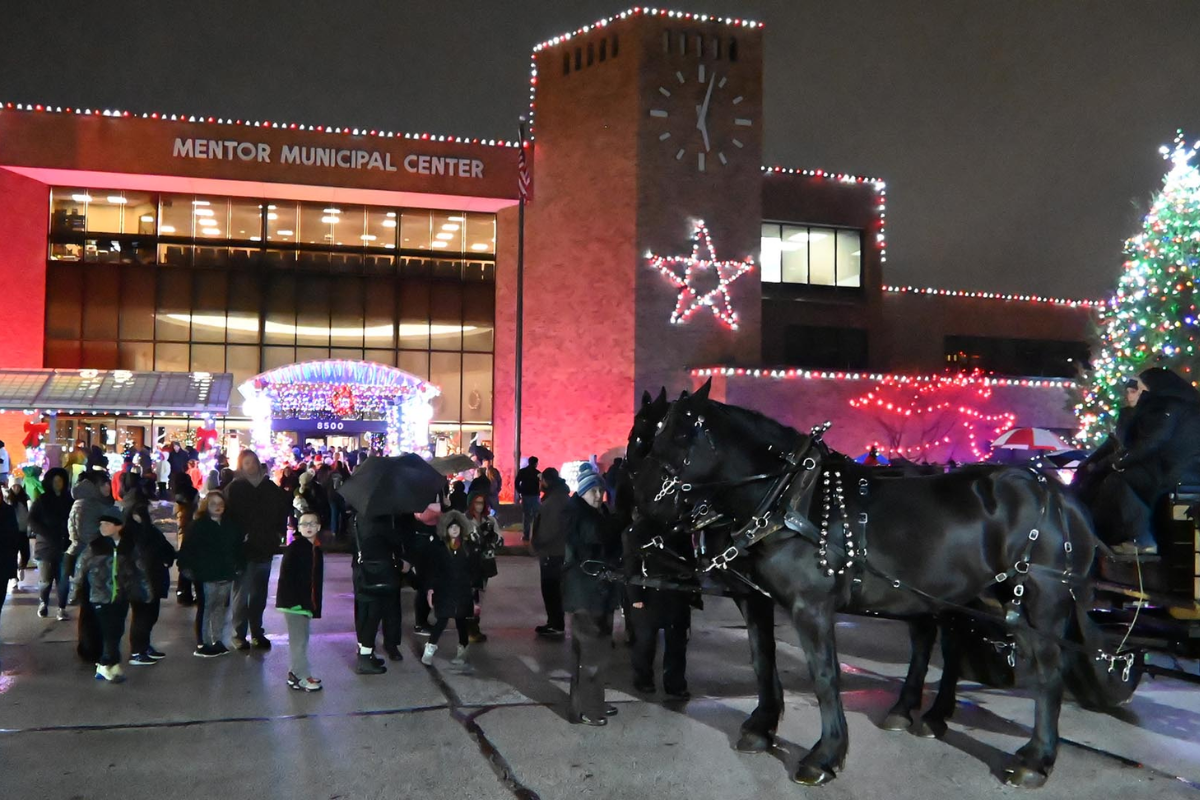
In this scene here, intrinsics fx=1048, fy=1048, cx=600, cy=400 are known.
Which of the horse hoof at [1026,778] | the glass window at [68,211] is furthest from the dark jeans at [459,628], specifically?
the glass window at [68,211]

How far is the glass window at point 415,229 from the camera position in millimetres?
34656

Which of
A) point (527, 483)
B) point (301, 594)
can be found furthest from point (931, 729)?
point (527, 483)

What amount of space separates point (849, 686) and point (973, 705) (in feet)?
3.40

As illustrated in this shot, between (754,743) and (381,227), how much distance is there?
2993cm

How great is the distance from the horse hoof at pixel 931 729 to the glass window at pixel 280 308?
2978cm

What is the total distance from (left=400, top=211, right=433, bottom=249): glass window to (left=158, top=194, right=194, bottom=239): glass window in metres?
6.58

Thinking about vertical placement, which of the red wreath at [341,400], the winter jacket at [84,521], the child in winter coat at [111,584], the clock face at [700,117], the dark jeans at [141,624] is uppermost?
the clock face at [700,117]

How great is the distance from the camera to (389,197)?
32.8 meters

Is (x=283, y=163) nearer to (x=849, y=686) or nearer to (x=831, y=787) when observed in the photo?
(x=849, y=686)

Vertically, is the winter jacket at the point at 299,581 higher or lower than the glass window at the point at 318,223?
lower

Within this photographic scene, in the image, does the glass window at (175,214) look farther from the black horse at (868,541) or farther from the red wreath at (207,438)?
the black horse at (868,541)

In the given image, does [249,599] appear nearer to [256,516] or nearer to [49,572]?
[256,516]

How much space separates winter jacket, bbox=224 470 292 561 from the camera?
10625mm

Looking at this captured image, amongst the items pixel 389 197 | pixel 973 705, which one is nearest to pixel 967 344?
pixel 389 197
